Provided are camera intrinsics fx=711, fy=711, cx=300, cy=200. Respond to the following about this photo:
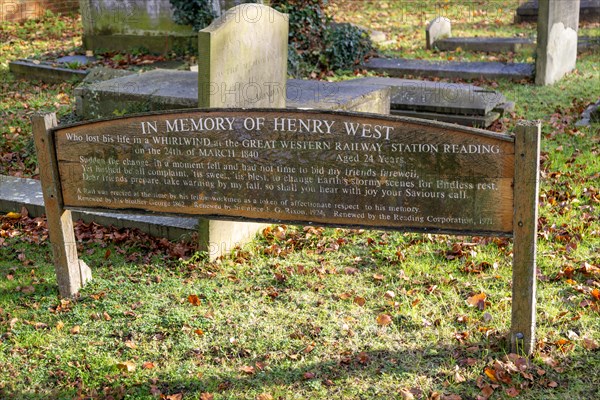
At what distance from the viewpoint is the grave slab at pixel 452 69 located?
1096 cm

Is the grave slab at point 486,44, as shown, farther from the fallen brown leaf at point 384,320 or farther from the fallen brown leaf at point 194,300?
the fallen brown leaf at point 194,300

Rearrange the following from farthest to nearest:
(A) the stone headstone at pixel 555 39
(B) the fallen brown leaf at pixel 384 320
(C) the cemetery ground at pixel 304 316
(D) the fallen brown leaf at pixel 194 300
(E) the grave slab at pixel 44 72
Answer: (E) the grave slab at pixel 44 72
(A) the stone headstone at pixel 555 39
(D) the fallen brown leaf at pixel 194 300
(B) the fallen brown leaf at pixel 384 320
(C) the cemetery ground at pixel 304 316

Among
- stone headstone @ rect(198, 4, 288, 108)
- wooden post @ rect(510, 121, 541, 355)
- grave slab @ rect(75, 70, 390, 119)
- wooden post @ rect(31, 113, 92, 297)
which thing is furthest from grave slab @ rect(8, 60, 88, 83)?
wooden post @ rect(510, 121, 541, 355)

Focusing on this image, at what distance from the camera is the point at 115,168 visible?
14.3 feet

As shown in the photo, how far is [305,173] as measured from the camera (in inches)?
158

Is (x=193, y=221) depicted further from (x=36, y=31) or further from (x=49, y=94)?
(x=36, y=31)

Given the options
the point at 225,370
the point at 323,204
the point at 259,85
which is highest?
the point at 259,85

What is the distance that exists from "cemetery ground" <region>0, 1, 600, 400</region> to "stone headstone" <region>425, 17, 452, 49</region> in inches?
316

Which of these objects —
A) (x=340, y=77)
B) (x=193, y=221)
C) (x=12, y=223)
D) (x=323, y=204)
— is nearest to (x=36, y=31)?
(x=340, y=77)

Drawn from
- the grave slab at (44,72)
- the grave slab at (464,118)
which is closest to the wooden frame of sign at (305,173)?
the grave slab at (464,118)

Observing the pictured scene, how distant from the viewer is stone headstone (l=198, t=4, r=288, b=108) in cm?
488

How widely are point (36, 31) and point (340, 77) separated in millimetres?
7303

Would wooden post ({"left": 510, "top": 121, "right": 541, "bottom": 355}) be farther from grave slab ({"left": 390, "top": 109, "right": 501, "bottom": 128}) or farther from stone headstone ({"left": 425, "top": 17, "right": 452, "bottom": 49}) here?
stone headstone ({"left": 425, "top": 17, "right": 452, "bottom": 49})

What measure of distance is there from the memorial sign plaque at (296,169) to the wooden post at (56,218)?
62 mm
